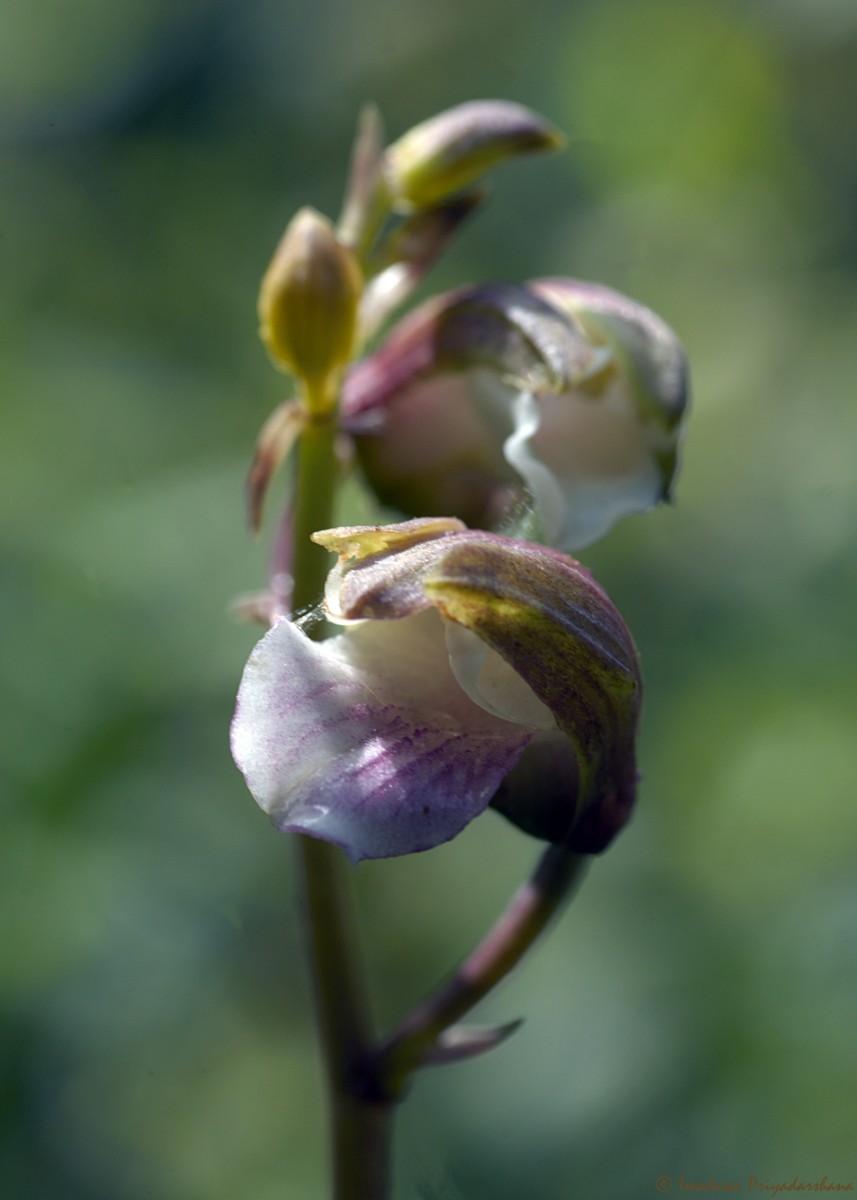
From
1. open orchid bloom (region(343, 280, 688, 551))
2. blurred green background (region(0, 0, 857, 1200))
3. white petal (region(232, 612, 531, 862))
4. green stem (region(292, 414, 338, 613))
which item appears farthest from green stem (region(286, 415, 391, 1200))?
blurred green background (region(0, 0, 857, 1200))

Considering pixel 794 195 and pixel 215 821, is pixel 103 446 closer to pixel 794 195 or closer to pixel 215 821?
pixel 215 821

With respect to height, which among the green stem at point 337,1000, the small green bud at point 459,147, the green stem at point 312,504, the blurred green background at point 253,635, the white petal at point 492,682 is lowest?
the blurred green background at point 253,635

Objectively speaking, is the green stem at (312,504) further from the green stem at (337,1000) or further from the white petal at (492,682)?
the white petal at (492,682)

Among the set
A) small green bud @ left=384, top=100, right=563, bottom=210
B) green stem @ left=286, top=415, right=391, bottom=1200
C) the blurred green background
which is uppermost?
small green bud @ left=384, top=100, right=563, bottom=210

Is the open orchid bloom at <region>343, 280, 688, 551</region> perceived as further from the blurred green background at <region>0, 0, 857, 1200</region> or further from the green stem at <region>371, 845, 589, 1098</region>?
the blurred green background at <region>0, 0, 857, 1200</region>

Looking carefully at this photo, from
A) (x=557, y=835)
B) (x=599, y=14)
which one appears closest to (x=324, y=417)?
(x=557, y=835)

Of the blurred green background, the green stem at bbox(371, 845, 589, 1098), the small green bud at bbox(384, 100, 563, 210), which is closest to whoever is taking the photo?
the green stem at bbox(371, 845, 589, 1098)

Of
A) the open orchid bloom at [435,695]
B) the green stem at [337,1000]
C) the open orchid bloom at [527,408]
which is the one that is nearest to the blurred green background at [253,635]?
the green stem at [337,1000]

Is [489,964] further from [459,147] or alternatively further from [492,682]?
[459,147]

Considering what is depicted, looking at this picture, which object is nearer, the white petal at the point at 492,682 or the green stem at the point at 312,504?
the white petal at the point at 492,682
